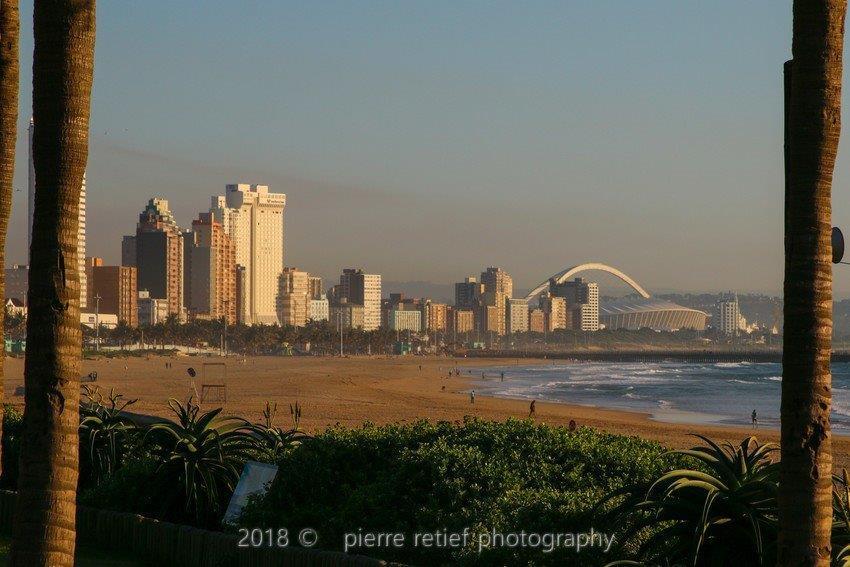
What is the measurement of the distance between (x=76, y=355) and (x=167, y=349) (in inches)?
6414

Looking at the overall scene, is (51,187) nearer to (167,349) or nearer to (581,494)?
(581,494)

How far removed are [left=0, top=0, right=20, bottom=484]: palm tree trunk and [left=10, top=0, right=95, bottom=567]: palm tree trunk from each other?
1953 millimetres

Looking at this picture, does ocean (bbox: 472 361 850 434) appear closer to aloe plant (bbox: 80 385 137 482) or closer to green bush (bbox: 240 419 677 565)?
aloe plant (bbox: 80 385 137 482)

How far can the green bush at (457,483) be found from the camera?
7.69 meters

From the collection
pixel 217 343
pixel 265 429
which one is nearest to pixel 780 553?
pixel 265 429

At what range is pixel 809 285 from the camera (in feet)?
15.8

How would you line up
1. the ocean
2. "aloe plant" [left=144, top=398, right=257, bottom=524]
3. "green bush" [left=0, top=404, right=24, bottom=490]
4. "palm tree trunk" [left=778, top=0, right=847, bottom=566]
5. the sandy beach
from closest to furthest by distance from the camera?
"palm tree trunk" [left=778, top=0, right=847, bottom=566]
"aloe plant" [left=144, top=398, right=257, bottom=524]
"green bush" [left=0, top=404, right=24, bottom=490]
the sandy beach
the ocean

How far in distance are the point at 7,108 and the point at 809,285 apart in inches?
196

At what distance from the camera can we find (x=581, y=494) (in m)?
8.04

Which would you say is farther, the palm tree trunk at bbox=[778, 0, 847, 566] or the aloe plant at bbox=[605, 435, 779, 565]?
the aloe plant at bbox=[605, 435, 779, 565]

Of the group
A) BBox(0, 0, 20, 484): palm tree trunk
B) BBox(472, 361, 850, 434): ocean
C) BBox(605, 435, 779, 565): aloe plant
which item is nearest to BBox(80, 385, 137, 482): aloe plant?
BBox(0, 0, 20, 484): palm tree trunk

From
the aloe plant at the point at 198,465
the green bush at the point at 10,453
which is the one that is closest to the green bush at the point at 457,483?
the aloe plant at the point at 198,465

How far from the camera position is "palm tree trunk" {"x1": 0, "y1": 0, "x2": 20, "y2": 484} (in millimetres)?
7211

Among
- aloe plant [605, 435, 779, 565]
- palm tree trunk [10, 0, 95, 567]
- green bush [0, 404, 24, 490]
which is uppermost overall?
palm tree trunk [10, 0, 95, 567]
